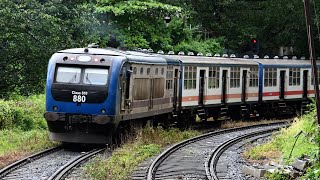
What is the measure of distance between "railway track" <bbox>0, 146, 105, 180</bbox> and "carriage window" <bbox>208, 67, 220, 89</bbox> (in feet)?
32.2

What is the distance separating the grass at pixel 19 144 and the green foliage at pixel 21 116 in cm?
55

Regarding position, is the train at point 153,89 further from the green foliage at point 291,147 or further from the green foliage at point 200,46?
the green foliage at point 200,46

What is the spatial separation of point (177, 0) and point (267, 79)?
11.2 meters

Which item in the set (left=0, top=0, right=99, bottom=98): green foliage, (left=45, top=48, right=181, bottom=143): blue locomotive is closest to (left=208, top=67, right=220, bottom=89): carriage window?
(left=0, top=0, right=99, bottom=98): green foliage

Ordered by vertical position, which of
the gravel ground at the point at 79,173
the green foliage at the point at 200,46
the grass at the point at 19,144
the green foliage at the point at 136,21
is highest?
the green foliage at the point at 136,21

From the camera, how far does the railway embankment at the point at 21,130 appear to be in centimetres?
1466

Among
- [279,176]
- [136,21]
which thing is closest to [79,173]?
[279,176]

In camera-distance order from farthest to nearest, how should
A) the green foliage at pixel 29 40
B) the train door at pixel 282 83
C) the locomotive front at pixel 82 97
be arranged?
the train door at pixel 282 83, the green foliage at pixel 29 40, the locomotive front at pixel 82 97

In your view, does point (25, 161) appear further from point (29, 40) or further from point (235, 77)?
point (235, 77)

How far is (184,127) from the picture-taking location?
23.1m

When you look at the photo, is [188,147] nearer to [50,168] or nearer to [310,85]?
[50,168]

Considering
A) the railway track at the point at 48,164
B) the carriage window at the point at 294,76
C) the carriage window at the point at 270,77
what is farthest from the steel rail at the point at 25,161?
the carriage window at the point at 294,76

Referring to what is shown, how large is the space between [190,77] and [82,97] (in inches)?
321

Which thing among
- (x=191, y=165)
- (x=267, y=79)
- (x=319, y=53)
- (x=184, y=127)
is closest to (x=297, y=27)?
(x=319, y=53)
